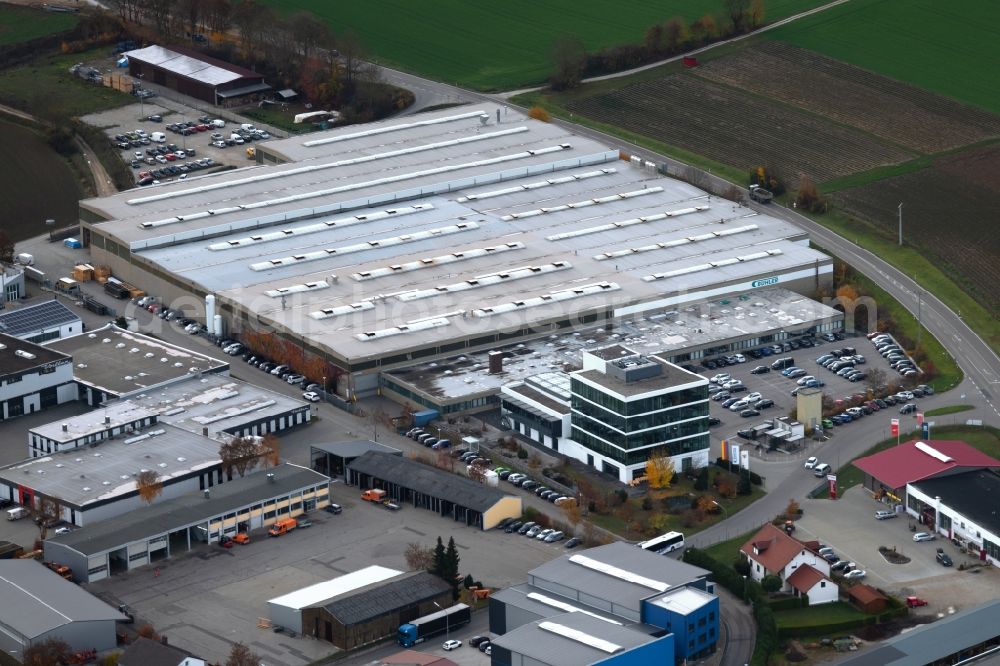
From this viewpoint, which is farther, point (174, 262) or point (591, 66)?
point (591, 66)

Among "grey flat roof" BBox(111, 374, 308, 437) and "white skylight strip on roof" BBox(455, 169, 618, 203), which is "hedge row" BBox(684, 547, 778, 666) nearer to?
"grey flat roof" BBox(111, 374, 308, 437)

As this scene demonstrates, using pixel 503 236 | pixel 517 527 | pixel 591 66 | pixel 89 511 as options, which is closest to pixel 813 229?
pixel 503 236

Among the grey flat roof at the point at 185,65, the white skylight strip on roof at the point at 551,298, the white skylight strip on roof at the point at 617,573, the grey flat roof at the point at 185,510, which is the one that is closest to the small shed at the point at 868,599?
the white skylight strip on roof at the point at 617,573

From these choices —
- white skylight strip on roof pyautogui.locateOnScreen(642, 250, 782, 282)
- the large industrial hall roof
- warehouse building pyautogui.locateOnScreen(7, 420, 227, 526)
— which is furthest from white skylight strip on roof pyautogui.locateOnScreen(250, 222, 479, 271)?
warehouse building pyautogui.locateOnScreen(7, 420, 227, 526)

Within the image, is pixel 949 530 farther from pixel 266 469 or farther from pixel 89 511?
pixel 89 511

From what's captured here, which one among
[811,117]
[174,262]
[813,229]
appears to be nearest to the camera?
[174,262]

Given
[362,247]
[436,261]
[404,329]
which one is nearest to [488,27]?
[362,247]

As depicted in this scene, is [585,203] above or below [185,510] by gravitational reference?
above

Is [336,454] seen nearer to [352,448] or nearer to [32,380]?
[352,448]
